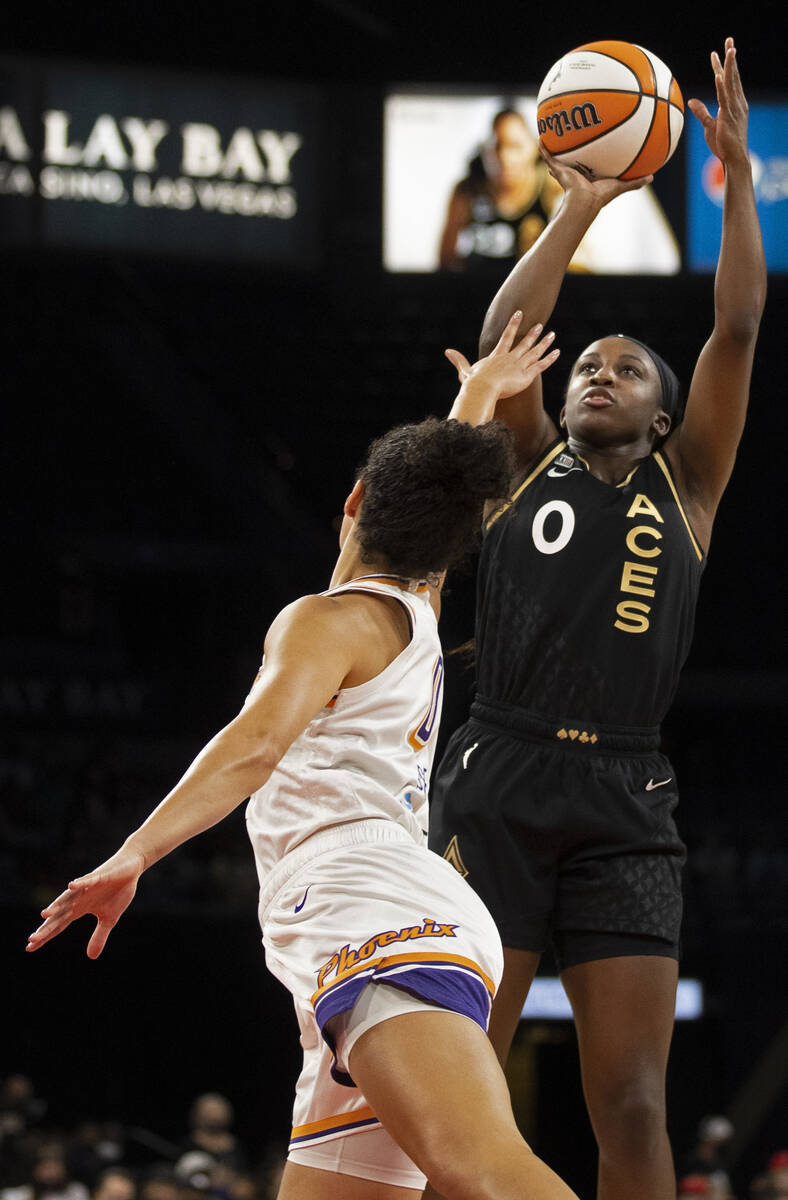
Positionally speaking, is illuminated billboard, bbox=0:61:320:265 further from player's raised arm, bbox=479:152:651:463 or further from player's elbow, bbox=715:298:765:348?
player's elbow, bbox=715:298:765:348

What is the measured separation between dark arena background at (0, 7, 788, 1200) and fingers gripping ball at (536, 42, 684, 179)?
836cm

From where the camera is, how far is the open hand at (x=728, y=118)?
3877 millimetres

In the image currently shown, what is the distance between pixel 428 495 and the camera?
2984mm

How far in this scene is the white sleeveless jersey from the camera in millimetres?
2824

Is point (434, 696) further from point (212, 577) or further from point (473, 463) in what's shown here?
point (212, 577)

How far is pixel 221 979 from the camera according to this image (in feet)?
53.9

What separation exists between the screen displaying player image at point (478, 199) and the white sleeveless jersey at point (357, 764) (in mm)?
11119

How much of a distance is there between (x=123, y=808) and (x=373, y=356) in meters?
5.46

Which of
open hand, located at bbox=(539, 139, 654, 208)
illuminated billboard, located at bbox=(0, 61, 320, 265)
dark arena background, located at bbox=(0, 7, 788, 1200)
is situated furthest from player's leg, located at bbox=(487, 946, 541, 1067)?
illuminated billboard, located at bbox=(0, 61, 320, 265)

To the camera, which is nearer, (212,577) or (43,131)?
(43,131)

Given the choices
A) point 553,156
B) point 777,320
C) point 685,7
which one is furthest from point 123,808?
point 553,156

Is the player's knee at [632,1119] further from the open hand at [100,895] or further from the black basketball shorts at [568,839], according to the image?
the open hand at [100,895]

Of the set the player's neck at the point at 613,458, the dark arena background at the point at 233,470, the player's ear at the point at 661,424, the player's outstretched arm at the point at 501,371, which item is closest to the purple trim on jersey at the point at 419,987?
the player's outstretched arm at the point at 501,371

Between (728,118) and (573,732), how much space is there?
1.59 m
